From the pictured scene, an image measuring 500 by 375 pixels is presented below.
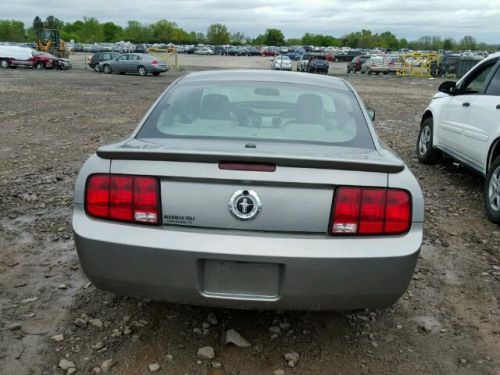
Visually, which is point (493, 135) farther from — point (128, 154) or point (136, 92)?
point (136, 92)

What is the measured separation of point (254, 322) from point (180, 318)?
48 cm

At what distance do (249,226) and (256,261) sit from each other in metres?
0.18

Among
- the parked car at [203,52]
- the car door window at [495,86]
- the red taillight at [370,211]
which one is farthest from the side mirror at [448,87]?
the parked car at [203,52]

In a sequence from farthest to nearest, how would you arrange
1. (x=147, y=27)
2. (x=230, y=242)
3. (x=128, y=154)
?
(x=147, y=27), (x=128, y=154), (x=230, y=242)

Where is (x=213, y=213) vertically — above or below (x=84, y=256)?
above

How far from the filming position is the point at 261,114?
3.69 metres

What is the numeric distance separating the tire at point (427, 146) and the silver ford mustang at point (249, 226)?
5.43 meters

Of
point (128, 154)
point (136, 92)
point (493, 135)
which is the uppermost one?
point (128, 154)

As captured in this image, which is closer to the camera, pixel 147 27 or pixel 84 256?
pixel 84 256

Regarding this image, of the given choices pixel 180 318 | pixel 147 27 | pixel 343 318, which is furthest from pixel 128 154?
pixel 147 27

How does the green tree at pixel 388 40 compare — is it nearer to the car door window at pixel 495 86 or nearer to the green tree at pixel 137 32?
the green tree at pixel 137 32

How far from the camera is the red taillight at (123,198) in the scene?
268 cm

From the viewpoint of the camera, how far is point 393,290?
8.94ft

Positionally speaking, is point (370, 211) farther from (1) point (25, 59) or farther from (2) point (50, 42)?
(2) point (50, 42)
